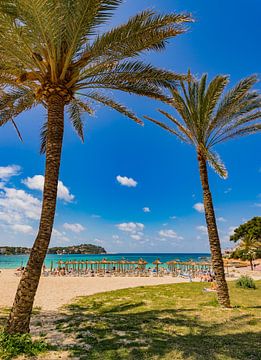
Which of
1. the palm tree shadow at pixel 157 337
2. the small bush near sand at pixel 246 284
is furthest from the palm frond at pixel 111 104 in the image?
the small bush near sand at pixel 246 284

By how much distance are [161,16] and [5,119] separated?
19.9 feet

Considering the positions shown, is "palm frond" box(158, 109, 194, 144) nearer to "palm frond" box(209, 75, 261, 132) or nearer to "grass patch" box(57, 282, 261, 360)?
"palm frond" box(209, 75, 261, 132)

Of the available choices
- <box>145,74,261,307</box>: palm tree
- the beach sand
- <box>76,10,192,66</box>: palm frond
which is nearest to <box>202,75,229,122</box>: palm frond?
<box>145,74,261,307</box>: palm tree

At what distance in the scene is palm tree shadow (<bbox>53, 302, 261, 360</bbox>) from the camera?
549 cm

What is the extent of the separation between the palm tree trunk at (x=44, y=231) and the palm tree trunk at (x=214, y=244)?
6.24 metres

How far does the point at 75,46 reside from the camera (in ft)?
22.4

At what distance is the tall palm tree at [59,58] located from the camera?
617cm

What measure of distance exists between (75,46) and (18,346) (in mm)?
6634

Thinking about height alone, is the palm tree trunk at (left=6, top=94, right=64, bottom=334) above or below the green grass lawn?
above

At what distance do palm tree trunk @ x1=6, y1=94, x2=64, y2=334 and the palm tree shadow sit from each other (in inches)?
54.2

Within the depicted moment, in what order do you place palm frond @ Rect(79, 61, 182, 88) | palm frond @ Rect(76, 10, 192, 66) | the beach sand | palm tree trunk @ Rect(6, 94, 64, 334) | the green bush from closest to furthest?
the green bush → palm tree trunk @ Rect(6, 94, 64, 334) → palm frond @ Rect(76, 10, 192, 66) → palm frond @ Rect(79, 61, 182, 88) → the beach sand

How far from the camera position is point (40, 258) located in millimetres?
6402

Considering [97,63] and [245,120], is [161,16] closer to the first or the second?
[97,63]

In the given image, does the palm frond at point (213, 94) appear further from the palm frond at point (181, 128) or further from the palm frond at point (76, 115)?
the palm frond at point (76, 115)
